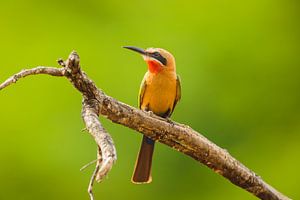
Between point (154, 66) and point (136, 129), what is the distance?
1178 millimetres

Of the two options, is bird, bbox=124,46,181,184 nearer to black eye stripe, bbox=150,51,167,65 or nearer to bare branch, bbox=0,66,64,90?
black eye stripe, bbox=150,51,167,65

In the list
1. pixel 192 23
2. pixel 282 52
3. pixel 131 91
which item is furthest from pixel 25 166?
pixel 282 52

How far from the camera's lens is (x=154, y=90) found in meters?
3.87

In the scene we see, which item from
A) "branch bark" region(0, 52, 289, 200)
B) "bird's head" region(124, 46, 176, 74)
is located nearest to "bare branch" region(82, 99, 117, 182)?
"branch bark" region(0, 52, 289, 200)

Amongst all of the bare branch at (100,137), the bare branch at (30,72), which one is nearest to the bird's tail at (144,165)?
the bare branch at (100,137)

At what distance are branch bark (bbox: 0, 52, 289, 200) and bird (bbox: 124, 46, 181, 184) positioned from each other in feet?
3.11

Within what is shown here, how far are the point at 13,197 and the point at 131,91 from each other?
3.64 ft

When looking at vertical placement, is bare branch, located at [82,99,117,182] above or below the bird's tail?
below

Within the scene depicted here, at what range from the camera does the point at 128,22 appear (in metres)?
5.34

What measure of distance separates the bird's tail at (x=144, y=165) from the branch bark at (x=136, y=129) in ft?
3.15

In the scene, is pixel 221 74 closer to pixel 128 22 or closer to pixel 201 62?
pixel 201 62

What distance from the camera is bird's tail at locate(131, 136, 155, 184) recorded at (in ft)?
12.6

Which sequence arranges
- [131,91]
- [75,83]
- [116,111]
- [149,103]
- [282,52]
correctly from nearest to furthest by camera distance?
[75,83], [116,111], [149,103], [131,91], [282,52]

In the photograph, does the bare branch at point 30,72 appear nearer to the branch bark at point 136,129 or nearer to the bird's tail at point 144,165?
the branch bark at point 136,129
